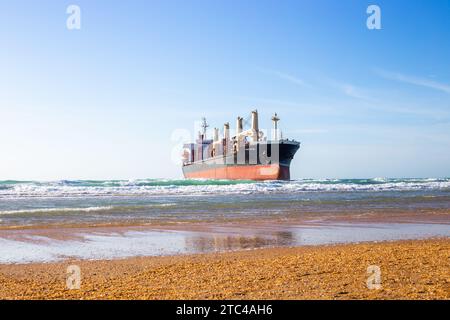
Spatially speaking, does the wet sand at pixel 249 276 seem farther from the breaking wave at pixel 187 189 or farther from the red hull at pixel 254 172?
the red hull at pixel 254 172

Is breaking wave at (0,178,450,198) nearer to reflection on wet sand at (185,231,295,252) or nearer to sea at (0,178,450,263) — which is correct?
sea at (0,178,450,263)

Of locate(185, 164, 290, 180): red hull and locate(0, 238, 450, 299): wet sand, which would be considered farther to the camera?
locate(185, 164, 290, 180): red hull

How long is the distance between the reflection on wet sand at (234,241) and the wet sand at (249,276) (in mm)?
876

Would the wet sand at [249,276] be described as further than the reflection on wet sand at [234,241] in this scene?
No

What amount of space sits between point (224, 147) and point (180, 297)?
57.9 m

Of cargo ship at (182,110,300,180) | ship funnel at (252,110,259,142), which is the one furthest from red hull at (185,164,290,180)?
ship funnel at (252,110,259,142)

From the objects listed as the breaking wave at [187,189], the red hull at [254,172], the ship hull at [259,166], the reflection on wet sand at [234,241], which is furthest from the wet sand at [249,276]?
the ship hull at [259,166]

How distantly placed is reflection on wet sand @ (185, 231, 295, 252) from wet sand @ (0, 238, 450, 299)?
88 centimetres

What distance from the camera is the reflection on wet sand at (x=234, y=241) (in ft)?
28.2

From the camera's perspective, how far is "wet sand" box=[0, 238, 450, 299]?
177 inches

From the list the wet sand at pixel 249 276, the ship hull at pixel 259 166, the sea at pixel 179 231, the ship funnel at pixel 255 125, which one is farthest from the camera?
the ship funnel at pixel 255 125

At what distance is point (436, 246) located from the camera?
7.99m
